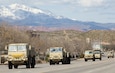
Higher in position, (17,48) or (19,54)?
(17,48)

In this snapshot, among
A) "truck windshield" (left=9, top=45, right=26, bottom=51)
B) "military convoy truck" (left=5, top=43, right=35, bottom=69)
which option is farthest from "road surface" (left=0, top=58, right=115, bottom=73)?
"truck windshield" (left=9, top=45, right=26, bottom=51)

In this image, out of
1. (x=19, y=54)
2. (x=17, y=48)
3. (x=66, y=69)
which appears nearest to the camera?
(x=66, y=69)

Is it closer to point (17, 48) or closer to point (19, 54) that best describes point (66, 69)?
point (19, 54)

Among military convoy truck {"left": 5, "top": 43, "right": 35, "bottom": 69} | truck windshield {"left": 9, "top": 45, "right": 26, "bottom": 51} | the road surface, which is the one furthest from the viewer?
truck windshield {"left": 9, "top": 45, "right": 26, "bottom": 51}

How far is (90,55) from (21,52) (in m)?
36.0

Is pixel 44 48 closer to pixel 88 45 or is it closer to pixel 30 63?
pixel 88 45

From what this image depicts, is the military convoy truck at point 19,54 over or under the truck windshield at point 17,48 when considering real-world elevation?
under

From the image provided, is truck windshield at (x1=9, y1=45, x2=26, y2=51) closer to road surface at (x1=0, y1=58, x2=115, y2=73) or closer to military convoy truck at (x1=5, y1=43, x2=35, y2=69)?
military convoy truck at (x1=5, y1=43, x2=35, y2=69)

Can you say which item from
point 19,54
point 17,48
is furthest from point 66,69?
point 17,48

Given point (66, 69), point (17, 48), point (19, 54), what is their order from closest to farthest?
point (66, 69), point (19, 54), point (17, 48)

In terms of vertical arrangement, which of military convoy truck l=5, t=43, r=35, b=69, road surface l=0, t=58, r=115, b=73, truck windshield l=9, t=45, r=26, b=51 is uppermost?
truck windshield l=9, t=45, r=26, b=51

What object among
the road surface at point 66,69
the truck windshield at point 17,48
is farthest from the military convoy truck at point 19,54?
the road surface at point 66,69

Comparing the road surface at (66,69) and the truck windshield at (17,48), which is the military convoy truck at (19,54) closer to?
the truck windshield at (17,48)

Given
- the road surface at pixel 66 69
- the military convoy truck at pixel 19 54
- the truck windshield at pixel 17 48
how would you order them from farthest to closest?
the truck windshield at pixel 17 48 → the military convoy truck at pixel 19 54 → the road surface at pixel 66 69
